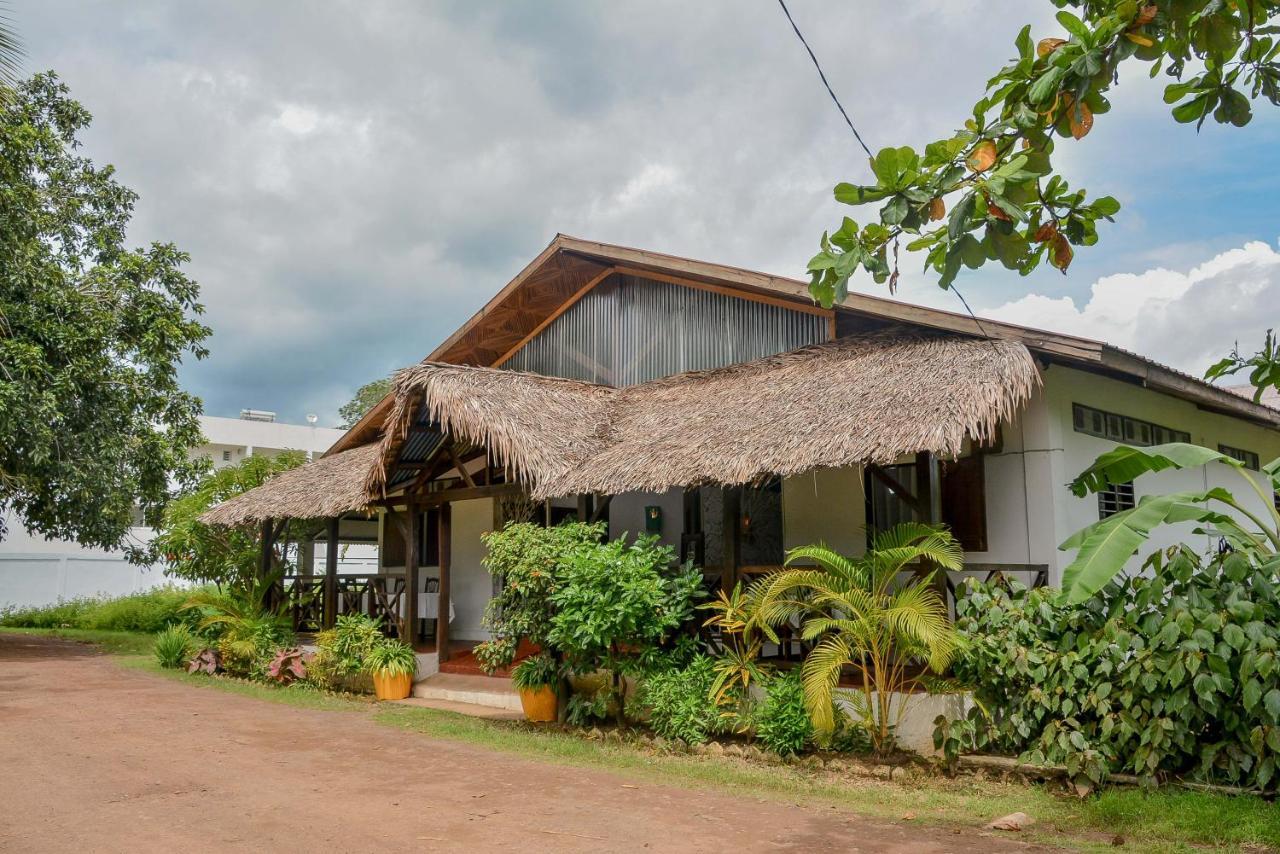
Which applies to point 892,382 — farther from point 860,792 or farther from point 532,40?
point 532,40

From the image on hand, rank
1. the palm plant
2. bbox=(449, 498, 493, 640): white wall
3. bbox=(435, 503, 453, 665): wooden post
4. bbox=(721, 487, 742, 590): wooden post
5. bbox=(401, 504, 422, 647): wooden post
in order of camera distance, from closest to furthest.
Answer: the palm plant
bbox=(721, 487, 742, 590): wooden post
bbox=(435, 503, 453, 665): wooden post
bbox=(401, 504, 422, 647): wooden post
bbox=(449, 498, 493, 640): white wall

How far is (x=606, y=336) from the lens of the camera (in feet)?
43.8

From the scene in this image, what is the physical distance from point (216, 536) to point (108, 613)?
861cm

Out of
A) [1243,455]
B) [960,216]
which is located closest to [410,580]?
[960,216]

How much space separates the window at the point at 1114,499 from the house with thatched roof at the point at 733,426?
37 millimetres

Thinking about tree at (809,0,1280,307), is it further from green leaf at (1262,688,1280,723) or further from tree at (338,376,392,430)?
tree at (338,376,392,430)

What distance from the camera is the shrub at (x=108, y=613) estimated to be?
74.4 feet

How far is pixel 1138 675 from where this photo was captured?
646 centimetres

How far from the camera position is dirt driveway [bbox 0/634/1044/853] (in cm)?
560

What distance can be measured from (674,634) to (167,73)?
7.18 m

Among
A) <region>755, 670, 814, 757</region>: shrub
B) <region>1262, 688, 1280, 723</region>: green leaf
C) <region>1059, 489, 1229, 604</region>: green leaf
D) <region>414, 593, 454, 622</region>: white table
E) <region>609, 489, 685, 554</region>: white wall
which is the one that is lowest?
<region>755, 670, 814, 757</region>: shrub

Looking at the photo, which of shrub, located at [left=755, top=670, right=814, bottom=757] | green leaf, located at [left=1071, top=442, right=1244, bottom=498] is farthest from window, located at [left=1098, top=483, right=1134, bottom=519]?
shrub, located at [left=755, top=670, right=814, bottom=757]

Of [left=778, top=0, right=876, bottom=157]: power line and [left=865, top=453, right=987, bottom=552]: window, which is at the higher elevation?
[left=778, top=0, right=876, bottom=157]: power line

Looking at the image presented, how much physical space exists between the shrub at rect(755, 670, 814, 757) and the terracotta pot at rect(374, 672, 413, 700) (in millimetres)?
5186
